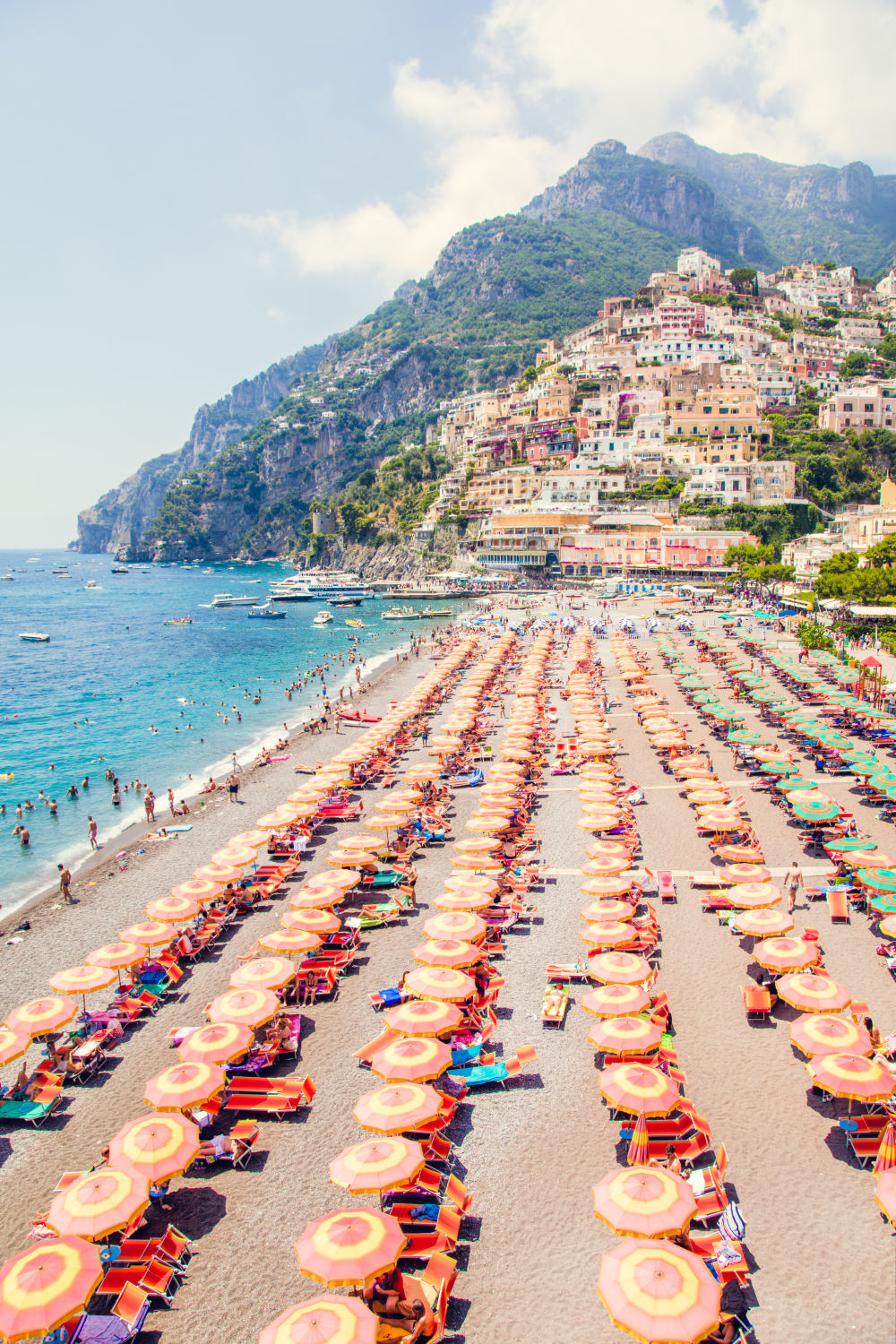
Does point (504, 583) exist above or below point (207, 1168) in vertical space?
above

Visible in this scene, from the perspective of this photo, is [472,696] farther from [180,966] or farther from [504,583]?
[504,583]

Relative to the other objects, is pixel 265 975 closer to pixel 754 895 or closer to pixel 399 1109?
pixel 399 1109

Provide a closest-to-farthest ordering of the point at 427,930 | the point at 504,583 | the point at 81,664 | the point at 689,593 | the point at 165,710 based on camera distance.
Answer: the point at 427,930
the point at 165,710
the point at 81,664
the point at 689,593
the point at 504,583

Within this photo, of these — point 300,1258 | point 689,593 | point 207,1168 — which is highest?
point 689,593

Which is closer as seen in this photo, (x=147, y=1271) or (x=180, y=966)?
(x=147, y=1271)

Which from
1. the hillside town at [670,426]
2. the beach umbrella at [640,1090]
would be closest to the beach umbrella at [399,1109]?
the beach umbrella at [640,1090]

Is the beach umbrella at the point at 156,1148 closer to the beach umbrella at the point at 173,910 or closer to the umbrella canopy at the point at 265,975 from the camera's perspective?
the umbrella canopy at the point at 265,975

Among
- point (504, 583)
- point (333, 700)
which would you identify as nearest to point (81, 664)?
point (333, 700)

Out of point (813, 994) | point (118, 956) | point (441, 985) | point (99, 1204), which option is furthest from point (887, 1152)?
point (118, 956)

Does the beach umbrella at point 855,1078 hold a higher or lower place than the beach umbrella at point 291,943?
higher
